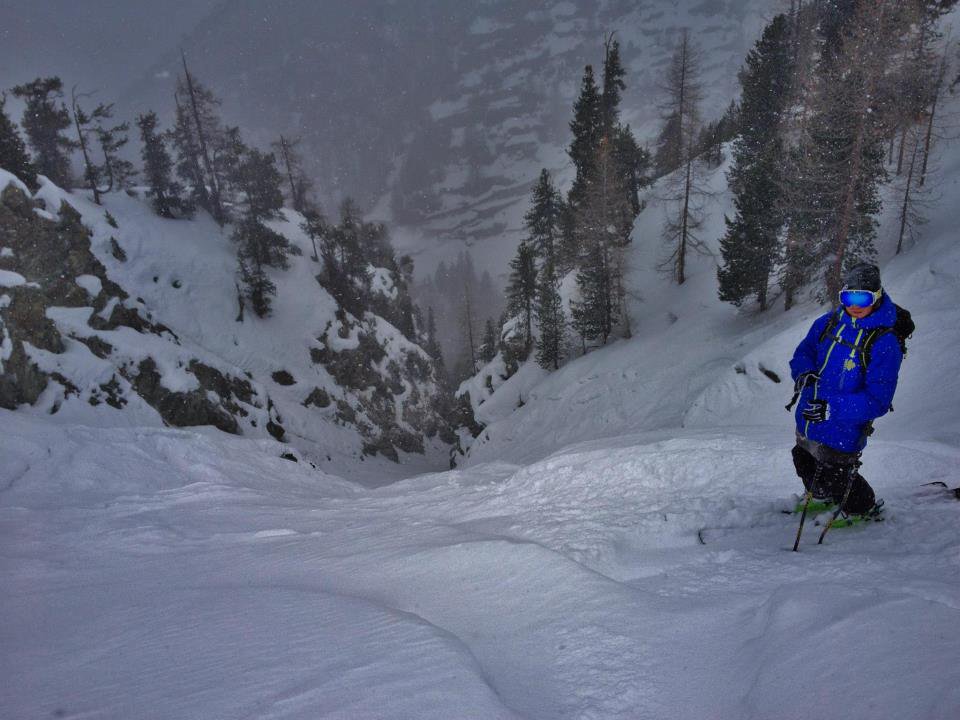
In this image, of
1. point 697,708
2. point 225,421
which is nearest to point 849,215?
point 697,708

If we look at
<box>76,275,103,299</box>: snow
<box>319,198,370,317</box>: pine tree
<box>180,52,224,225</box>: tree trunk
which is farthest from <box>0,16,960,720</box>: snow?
<box>180,52,224,225</box>: tree trunk

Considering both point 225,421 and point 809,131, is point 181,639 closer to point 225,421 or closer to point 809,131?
point 809,131

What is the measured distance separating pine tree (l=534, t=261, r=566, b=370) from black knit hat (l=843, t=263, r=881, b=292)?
1033 inches

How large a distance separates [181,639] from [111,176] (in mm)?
45322

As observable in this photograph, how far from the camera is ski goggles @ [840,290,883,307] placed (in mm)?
→ 4055

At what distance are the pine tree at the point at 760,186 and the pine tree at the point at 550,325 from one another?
1026 centimetres

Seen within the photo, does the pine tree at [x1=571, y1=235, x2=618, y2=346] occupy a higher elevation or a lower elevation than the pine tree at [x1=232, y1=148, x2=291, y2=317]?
lower

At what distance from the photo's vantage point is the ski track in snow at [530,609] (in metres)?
2.45

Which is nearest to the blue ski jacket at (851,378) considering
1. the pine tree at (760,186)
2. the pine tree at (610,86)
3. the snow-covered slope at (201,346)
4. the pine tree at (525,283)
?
the pine tree at (760,186)

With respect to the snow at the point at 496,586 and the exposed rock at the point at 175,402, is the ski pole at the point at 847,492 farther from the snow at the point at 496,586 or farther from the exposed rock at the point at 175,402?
the exposed rock at the point at 175,402

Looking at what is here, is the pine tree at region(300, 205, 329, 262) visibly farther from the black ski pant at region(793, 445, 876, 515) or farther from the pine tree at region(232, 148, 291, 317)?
the black ski pant at region(793, 445, 876, 515)

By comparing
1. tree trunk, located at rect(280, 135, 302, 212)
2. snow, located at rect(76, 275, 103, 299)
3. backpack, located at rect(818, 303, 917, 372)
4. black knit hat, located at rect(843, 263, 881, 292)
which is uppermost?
tree trunk, located at rect(280, 135, 302, 212)

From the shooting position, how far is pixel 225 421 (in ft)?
86.1

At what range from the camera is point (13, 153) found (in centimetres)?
2650
